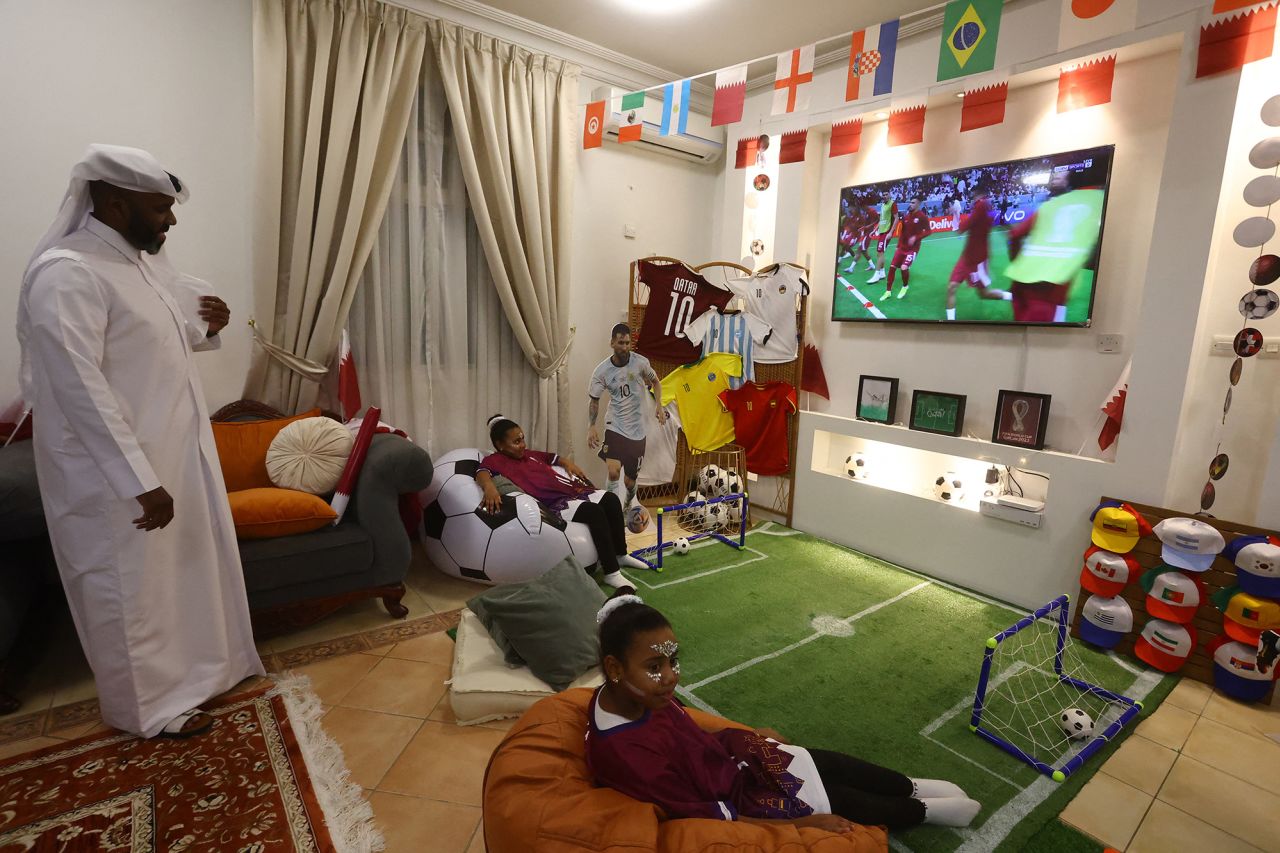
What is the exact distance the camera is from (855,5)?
137 inches

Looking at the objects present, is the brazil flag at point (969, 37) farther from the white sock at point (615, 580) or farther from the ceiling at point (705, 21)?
the white sock at point (615, 580)

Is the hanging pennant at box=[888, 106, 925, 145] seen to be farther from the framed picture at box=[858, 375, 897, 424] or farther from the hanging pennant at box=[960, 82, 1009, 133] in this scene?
the framed picture at box=[858, 375, 897, 424]

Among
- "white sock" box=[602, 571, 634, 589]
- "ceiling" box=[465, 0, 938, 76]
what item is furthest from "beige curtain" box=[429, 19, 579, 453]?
"white sock" box=[602, 571, 634, 589]

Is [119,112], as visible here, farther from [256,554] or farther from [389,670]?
[389,670]

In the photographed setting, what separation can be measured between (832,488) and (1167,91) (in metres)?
2.59

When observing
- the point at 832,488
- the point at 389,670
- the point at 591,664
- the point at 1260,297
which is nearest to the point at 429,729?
the point at 389,670

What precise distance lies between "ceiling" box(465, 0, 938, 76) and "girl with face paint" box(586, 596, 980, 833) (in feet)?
11.6

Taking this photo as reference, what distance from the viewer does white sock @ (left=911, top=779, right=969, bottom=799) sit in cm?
172

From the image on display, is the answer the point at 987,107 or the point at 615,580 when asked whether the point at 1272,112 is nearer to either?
the point at 987,107

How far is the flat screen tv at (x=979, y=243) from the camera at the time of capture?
3074 millimetres

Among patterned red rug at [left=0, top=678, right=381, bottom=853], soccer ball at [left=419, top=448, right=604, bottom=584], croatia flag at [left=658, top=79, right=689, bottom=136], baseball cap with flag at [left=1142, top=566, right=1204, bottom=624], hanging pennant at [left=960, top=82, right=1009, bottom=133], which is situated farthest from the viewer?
croatia flag at [left=658, top=79, right=689, bottom=136]

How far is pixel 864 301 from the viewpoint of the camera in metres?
3.98

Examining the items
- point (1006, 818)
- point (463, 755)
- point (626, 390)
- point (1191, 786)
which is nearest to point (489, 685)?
point (463, 755)

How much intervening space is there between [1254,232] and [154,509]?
3966 mm
